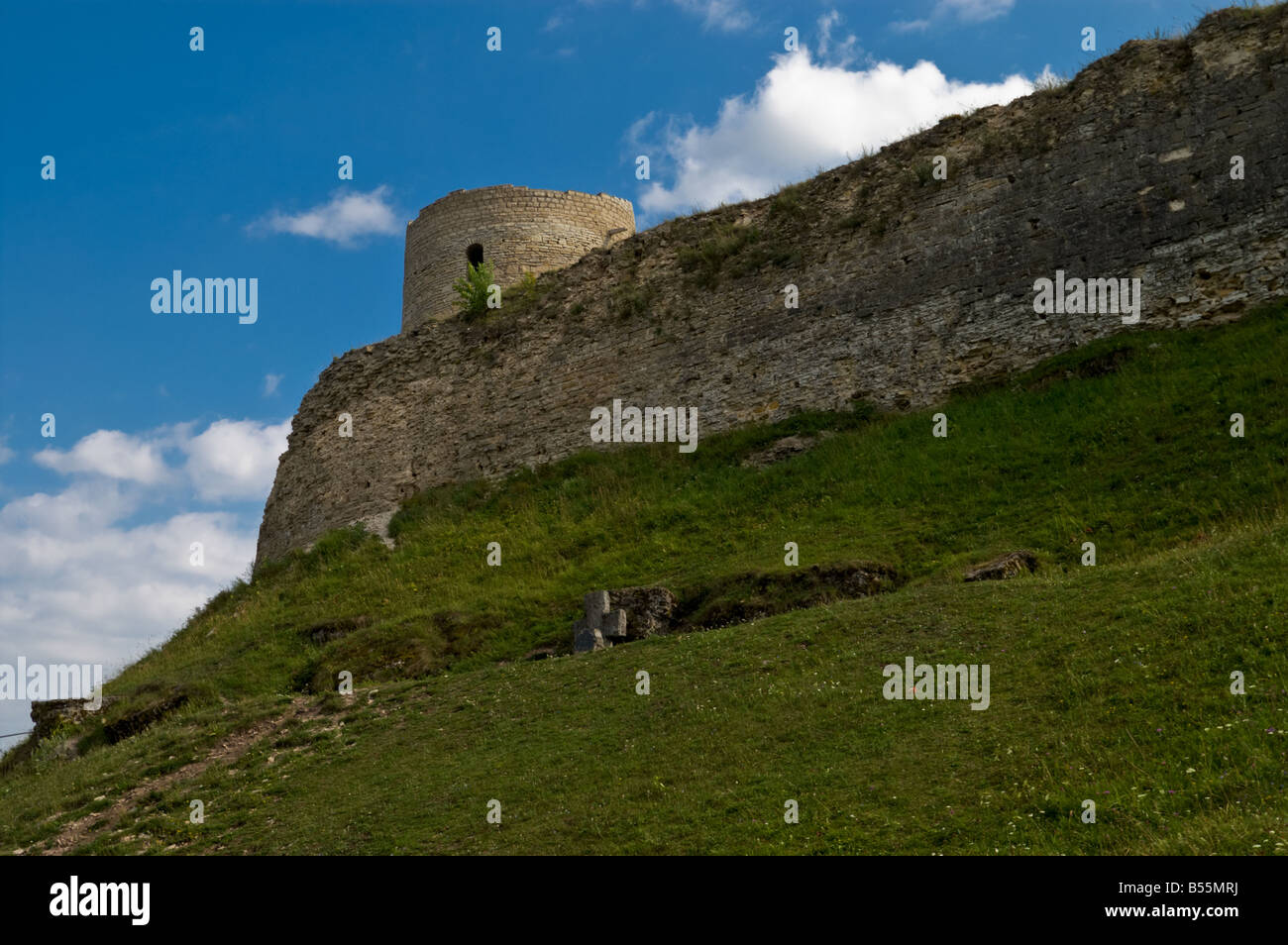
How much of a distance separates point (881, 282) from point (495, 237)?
14.8 metres

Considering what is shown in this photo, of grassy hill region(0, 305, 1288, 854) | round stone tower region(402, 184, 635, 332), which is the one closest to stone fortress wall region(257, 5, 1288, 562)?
grassy hill region(0, 305, 1288, 854)

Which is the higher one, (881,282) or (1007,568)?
(881,282)

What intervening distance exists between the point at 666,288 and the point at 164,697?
12.5 metres

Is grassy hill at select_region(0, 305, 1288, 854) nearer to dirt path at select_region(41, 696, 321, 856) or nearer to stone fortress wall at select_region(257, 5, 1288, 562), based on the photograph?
dirt path at select_region(41, 696, 321, 856)

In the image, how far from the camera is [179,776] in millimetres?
13477

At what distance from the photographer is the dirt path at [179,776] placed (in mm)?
12031

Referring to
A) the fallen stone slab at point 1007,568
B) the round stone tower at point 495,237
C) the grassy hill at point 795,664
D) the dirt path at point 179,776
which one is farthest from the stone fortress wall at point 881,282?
the dirt path at point 179,776

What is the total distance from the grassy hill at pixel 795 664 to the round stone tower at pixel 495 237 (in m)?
11.3

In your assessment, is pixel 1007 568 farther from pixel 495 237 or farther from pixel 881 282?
pixel 495 237

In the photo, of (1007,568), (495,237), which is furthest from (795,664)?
(495,237)

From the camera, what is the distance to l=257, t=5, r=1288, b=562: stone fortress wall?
18.7 meters

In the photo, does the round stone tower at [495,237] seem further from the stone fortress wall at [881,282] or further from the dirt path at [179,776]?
the dirt path at [179,776]
